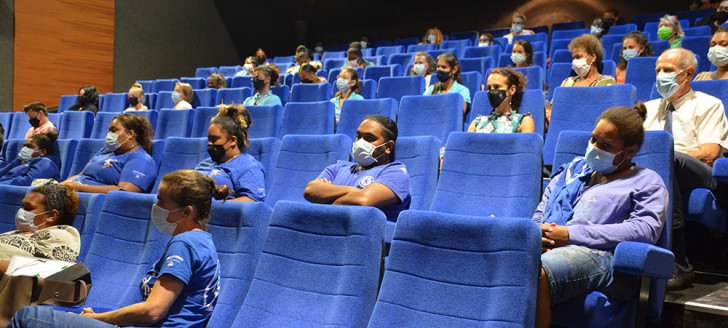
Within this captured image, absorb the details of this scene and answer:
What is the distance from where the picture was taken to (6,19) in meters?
5.63

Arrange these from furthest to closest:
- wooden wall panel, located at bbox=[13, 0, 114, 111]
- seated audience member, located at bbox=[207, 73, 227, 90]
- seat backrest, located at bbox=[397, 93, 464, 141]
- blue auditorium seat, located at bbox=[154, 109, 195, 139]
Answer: wooden wall panel, located at bbox=[13, 0, 114, 111] < seated audience member, located at bbox=[207, 73, 227, 90] < blue auditorium seat, located at bbox=[154, 109, 195, 139] < seat backrest, located at bbox=[397, 93, 464, 141]

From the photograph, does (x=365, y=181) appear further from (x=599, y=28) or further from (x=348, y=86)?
(x=599, y=28)

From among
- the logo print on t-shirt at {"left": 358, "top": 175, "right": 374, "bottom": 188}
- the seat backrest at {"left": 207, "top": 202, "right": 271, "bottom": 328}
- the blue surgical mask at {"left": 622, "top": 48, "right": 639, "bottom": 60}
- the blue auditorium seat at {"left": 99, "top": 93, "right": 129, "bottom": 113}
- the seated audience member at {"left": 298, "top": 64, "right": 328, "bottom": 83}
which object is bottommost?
the seat backrest at {"left": 207, "top": 202, "right": 271, "bottom": 328}

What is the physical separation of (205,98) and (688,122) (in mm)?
2875

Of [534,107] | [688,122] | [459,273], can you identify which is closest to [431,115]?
[534,107]

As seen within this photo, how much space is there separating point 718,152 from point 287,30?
23.7 ft

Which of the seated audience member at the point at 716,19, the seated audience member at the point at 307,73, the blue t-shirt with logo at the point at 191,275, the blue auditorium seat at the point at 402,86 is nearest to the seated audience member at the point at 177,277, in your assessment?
the blue t-shirt with logo at the point at 191,275

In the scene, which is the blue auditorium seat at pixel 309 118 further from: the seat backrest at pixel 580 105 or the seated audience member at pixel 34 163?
the seated audience member at pixel 34 163

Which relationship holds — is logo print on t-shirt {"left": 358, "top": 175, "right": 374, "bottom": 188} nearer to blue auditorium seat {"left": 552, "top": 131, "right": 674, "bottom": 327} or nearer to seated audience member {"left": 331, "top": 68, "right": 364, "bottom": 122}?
blue auditorium seat {"left": 552, "top": 131, "right": 674, "bottom": 327}

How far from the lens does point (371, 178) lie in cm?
166

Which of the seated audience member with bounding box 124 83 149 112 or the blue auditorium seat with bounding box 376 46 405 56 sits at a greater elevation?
the blue auditorium seat with bounding box 376 46 405 56

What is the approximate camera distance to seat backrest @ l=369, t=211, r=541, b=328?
0.93 metres

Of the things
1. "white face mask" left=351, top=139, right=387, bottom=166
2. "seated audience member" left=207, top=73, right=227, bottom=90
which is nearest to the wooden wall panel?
"seated audience member" left=207, top=73, right=227, bottom=90

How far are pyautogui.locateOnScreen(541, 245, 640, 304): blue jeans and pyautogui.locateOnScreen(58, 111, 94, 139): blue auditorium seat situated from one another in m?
3.37
